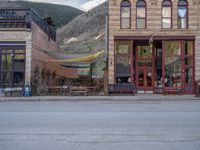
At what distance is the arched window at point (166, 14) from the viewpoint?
25.7m

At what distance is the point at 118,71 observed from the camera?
83.6 feet

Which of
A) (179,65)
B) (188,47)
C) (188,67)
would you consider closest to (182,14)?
(188,47)

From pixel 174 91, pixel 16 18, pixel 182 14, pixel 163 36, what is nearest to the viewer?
pixel 16 18

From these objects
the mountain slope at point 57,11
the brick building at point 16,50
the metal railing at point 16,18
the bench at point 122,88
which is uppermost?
the mountain slope at point 57,11

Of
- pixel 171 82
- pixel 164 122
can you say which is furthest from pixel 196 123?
pixel 171 82

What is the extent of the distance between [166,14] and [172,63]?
4.49 m

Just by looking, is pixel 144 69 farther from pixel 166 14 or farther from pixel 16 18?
pixel 16 18

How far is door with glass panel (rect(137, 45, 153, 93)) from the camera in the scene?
88.9 ft

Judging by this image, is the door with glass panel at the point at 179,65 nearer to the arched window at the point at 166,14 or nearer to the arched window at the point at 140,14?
the arched window at the point at 166,14

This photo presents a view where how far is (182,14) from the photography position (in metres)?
25.7

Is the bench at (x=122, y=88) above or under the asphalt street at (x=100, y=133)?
above

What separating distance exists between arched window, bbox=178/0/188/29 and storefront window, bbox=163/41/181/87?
5.33 ft

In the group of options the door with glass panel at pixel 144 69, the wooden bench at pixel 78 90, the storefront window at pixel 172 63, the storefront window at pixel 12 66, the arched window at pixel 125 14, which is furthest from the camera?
→ the door with glass panel at pixel 144 69

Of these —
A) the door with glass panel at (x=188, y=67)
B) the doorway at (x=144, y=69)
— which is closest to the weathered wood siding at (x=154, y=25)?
the door with glass panel at (x=188, y=67)
